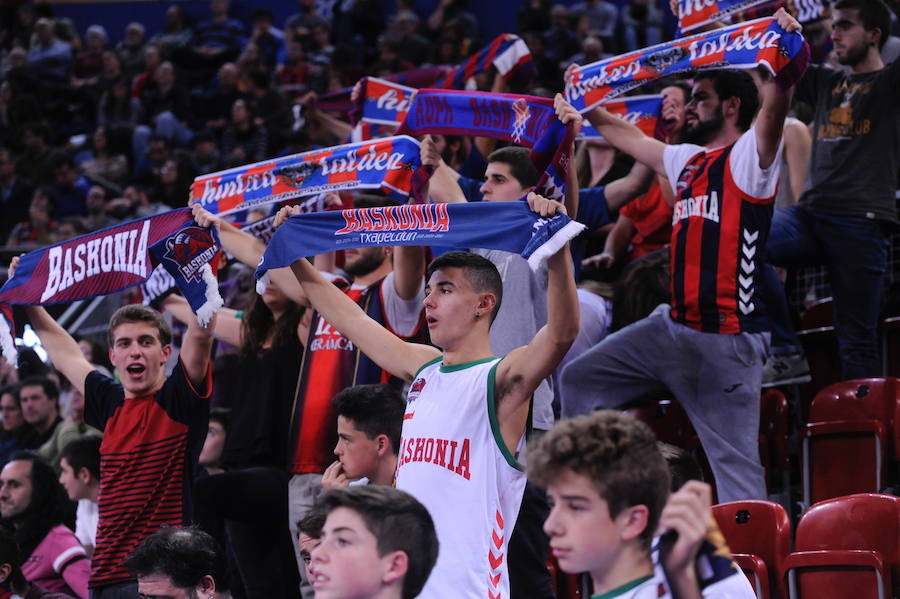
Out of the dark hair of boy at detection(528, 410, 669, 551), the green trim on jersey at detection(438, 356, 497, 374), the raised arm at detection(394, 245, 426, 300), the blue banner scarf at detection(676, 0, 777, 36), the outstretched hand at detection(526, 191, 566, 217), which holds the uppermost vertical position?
the blue banner scarf at detection(676, 0, 777, 36)

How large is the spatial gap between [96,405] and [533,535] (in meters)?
2.13

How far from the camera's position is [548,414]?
5250mm

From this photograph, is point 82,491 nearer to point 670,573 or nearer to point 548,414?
point 548,414

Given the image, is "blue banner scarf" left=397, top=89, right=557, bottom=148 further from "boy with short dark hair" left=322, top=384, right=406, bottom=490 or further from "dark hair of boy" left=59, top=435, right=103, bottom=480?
"dark hair of boy" left=59, top=435, right=103, bottom=480

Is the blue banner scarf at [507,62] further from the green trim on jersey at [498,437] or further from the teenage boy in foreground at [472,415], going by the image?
the green trim on jersey at [498,437]

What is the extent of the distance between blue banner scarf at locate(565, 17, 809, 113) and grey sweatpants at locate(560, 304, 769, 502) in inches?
43.7

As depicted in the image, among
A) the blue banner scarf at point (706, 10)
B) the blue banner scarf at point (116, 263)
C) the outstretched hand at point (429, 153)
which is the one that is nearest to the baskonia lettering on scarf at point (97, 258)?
the blue banner scarf at point (116, 263)

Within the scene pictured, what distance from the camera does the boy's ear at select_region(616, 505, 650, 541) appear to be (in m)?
2.71

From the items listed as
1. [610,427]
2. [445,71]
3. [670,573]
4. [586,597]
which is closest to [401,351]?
[586,597]

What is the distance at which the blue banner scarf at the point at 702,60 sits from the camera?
208 inches

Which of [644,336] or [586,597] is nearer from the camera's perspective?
[586,597]

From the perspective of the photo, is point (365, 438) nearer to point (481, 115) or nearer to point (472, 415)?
point (472, 415)

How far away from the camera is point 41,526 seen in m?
6.43

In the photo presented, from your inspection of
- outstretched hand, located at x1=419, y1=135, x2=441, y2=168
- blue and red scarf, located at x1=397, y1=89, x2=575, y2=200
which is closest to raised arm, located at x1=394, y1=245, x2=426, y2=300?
outstretched hand, located at x1=419, y1=135, x2=441, y2=168
